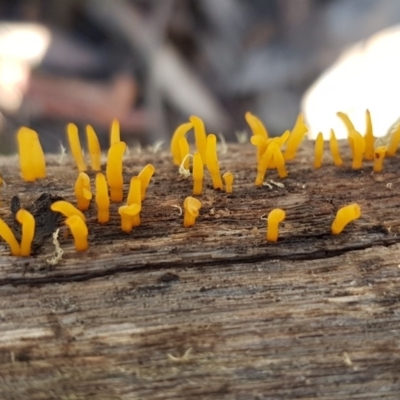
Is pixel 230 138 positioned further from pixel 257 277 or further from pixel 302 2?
pixel 257 277

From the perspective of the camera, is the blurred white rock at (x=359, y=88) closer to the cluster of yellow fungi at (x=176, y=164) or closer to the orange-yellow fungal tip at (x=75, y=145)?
the cluster of yellow fungi at (x=176, y=164)

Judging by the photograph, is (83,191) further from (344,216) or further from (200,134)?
(344,216)

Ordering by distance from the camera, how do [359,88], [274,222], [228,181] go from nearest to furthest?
[274,222] → [228,181] → [359,88]

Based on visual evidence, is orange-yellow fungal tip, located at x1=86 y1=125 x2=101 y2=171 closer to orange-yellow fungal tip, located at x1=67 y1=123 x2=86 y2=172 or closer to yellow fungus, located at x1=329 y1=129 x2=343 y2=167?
orange-yellow fungal tip, located at x1=67 y1=123 x2=86 y2=172

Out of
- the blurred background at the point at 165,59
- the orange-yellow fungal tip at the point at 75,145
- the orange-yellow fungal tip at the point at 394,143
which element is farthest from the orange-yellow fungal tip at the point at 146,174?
the blurred background at the point at 165,59

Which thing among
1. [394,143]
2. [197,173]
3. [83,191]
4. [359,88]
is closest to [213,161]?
[197,173]
